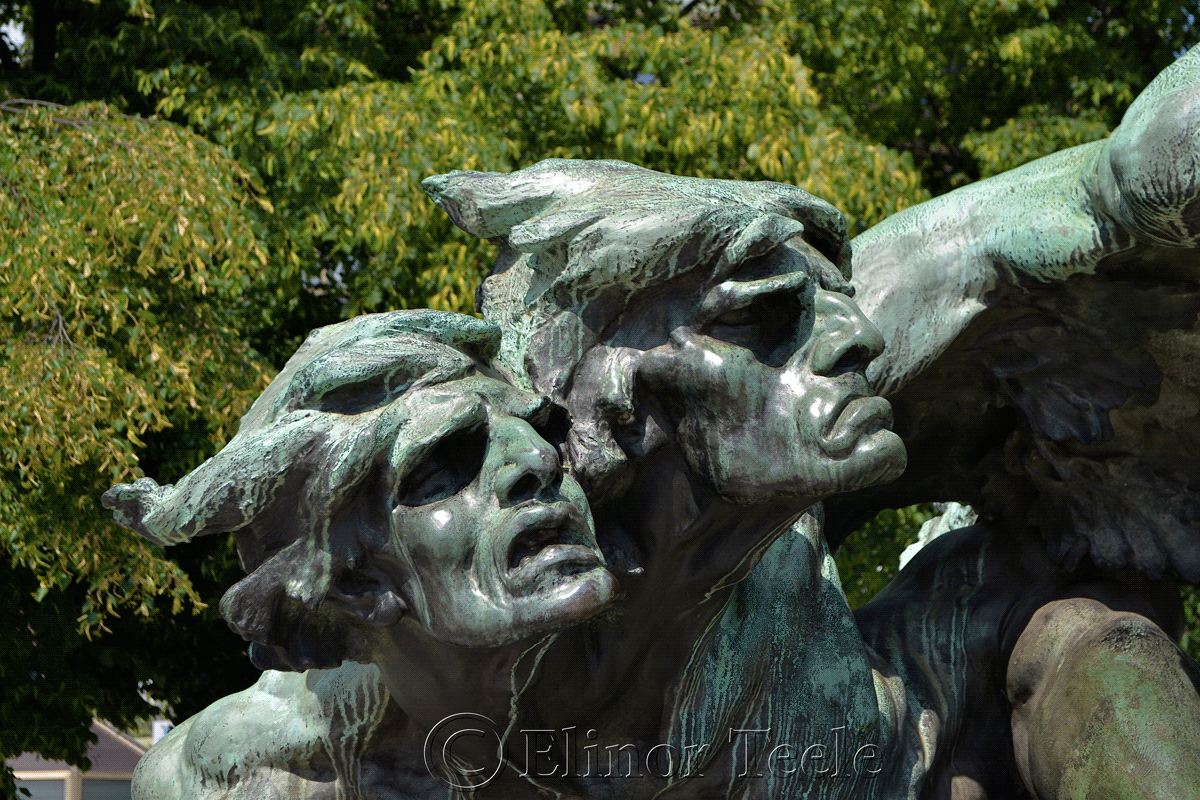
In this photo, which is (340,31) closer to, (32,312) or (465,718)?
(32,312)

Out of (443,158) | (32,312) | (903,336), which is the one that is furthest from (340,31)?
(903,336)

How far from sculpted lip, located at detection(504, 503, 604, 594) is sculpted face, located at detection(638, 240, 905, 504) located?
0.64 feet

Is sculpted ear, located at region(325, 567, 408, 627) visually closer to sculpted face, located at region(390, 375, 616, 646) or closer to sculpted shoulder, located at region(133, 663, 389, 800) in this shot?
sculpted face, located at region(390, 375, 616, 646)

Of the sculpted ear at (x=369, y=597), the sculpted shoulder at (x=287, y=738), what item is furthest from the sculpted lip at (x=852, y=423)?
the sculpted shoulder at (x=287, y=738)

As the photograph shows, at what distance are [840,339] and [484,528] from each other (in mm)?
405

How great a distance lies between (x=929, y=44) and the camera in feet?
22.6

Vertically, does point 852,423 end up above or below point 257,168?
above

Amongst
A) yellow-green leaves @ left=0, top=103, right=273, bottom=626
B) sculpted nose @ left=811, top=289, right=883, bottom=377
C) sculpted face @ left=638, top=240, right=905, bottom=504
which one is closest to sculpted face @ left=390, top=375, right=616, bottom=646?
sculpted face @ left=638, top=240, right=905, bottom=504

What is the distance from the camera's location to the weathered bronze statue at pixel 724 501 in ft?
4.41

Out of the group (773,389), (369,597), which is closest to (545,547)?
(369,597)

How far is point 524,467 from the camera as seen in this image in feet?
4.35

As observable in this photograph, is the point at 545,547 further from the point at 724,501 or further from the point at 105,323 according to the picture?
the point at 105,323

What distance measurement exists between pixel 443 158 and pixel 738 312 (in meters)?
3.95

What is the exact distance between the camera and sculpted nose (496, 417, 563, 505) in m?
1.33
